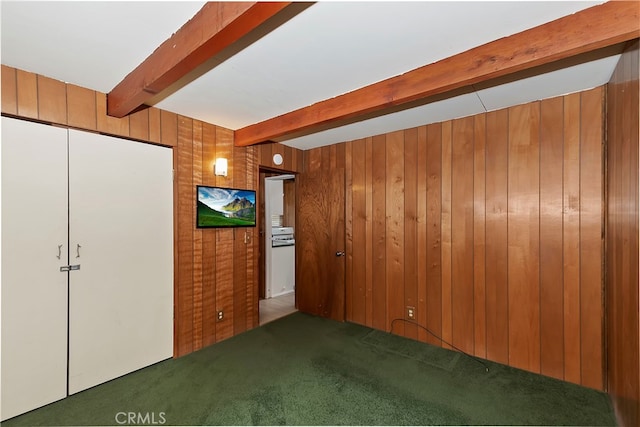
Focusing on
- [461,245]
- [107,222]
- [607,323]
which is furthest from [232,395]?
[607,323]

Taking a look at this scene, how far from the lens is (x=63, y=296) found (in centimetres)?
208

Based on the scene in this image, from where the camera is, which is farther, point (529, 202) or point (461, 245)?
point (461, 245)

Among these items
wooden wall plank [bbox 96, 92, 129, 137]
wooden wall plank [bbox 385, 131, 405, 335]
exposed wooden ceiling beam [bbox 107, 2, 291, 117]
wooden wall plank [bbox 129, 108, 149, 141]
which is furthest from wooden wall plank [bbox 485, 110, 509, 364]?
wooden wall plank [bbox 96, 92, 129, 137]

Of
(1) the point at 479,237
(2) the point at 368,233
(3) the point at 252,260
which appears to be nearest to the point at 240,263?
(3) the point at 252,260

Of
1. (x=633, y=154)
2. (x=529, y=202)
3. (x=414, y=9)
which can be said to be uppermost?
(x=414, y=9)

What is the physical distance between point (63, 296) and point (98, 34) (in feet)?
6.06

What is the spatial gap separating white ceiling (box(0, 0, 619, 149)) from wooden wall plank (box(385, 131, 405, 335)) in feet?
2.66

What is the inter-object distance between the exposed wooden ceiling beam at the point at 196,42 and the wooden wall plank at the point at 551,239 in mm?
2401

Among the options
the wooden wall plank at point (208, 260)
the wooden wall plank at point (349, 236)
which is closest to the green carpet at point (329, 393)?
the wooden wall plank at point (208, 260)

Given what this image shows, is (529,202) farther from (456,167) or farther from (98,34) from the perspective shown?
(98,34)

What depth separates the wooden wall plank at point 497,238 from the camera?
2.57m

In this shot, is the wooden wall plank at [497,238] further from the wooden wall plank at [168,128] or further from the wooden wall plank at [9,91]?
the wooden wall plank at [9,91]

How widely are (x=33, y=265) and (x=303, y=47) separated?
238 centimetres

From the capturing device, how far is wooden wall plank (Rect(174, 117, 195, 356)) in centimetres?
272
